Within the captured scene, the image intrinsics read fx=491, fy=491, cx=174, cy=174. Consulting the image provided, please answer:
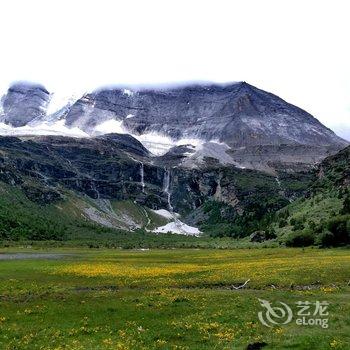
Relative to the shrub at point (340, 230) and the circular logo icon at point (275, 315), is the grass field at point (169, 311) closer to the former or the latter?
the circular logo icon at point (275, 315)

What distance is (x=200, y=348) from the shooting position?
2778 cm

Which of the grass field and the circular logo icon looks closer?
the grass field

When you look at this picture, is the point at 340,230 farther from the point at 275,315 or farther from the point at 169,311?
the point at 169,311

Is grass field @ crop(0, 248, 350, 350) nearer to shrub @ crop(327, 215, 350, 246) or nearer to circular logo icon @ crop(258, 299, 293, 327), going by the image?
circular logo icon @ crop(258, 299, 293, 327)

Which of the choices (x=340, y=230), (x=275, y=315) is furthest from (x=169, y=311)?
(x=340, y=230)

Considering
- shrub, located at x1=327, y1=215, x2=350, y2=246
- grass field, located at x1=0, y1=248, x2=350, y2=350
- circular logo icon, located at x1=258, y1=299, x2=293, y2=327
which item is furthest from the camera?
shrub, located at x1=327, y1=215, x2=350, y2=246

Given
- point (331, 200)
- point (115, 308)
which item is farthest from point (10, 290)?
point (331, 200)

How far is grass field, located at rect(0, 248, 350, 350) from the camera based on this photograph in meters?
29.3

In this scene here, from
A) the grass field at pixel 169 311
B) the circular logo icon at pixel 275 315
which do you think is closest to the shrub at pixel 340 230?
the grass field at pixel 169 311

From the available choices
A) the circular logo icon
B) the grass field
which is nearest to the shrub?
the grass field

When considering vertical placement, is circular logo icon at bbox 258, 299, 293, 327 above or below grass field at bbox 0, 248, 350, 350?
above

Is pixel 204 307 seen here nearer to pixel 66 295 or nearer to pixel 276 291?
pixel 276 291

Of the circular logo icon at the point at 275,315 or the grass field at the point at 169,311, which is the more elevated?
the circular logo icon at the point at 275,315

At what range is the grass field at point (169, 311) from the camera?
29266mm
